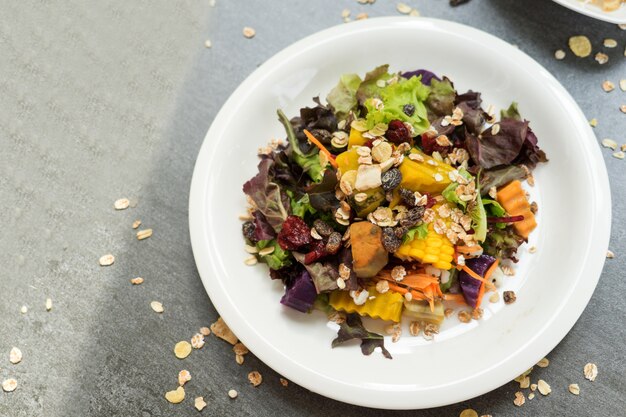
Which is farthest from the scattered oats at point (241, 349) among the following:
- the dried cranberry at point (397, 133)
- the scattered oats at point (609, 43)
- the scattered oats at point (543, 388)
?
the scattered oats at point (609, 43)

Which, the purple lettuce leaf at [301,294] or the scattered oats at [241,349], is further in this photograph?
the scattered oats at [241,349]

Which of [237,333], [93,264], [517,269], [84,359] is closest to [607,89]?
[517,269]

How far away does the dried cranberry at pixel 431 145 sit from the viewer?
185 centimetres

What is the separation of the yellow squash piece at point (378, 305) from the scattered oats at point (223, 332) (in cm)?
42

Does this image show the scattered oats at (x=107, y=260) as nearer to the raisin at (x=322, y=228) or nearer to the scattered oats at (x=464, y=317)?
the raisin at (x=322, y=228)

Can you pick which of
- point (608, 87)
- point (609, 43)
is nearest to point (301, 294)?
point (608, 87)

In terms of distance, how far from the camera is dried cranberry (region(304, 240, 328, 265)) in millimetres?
1815

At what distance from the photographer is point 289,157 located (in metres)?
1.99

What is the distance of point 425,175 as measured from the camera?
1777 mm

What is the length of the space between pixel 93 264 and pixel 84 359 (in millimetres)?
331

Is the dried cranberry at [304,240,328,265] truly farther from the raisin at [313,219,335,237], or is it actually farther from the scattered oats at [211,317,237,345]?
the scattered oats at [211,317,237,345]

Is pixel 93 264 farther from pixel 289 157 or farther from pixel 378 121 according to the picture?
pixel 378 121

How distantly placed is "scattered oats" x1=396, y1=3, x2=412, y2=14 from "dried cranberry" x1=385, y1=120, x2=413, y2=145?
702 mm

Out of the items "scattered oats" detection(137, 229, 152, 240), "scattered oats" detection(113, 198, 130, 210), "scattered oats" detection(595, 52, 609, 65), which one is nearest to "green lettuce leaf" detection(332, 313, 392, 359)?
A: "scattered oats" detection(137, 229, 152, 240)
